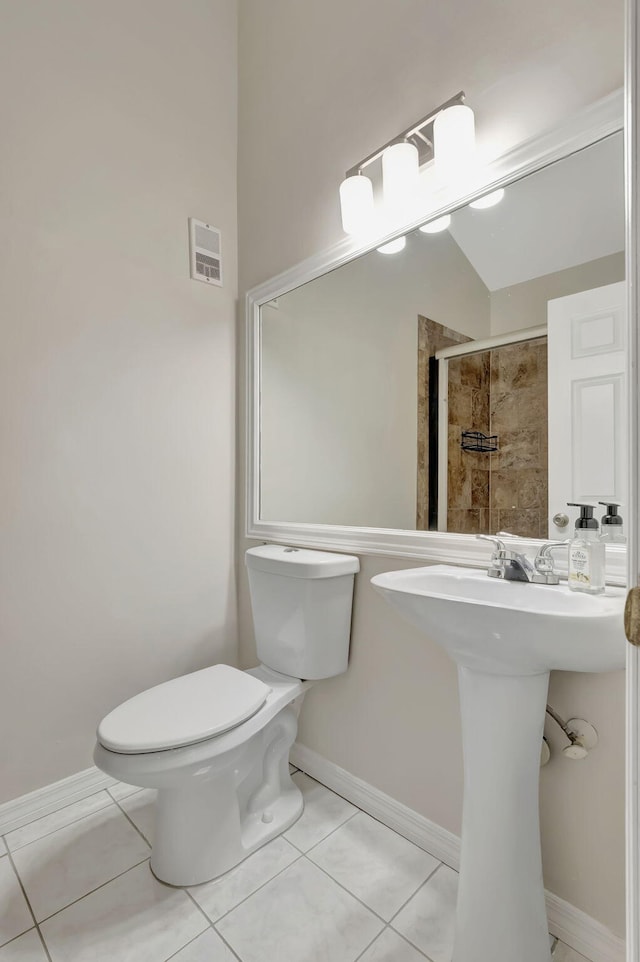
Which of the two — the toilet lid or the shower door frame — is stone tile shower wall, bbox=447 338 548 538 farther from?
the toilet lid

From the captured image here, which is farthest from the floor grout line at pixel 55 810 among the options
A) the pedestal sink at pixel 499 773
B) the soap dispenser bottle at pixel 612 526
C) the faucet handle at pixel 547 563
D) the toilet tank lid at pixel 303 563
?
the soap dispenser bottle at pixel 612 526

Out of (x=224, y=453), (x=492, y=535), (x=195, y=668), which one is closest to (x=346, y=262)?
(x=224, y=453)

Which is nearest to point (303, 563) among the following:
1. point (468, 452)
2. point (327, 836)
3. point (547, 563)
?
point (468, 452)

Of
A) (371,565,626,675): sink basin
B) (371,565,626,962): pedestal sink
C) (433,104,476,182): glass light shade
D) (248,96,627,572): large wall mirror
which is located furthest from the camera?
(433,104,476,182): glass light shade

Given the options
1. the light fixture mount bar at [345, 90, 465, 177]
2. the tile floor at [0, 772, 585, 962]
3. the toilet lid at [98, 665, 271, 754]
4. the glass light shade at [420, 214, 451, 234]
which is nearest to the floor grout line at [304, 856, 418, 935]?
the tile floor at [0, 772, 585, 962]

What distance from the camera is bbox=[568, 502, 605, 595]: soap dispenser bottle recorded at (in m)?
0.88

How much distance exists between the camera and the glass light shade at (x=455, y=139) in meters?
1.12

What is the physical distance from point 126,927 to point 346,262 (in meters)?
1.85

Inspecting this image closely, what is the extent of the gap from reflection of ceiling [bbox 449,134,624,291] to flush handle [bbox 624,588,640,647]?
2.66 ft

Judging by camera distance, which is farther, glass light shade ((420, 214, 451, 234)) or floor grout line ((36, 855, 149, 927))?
glass light shade ((420, 214, 451, 234))

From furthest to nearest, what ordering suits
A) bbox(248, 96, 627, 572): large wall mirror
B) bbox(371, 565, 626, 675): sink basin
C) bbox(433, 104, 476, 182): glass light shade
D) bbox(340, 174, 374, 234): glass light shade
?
1. bbox(340, 174, 374, 234): glass light shade
2. bbox(433, 104, 476, 182): glass light shade
3. bbox(248, 96, 627, 572): large wall mirror
4. bbox(371, 565, 626, 675): sink basin

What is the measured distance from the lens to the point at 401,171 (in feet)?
4.09

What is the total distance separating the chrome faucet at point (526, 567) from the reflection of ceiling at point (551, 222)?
2.08 ft

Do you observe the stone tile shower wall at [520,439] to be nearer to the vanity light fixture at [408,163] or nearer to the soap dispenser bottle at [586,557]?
the soap dispenser bottle at [586,557]
